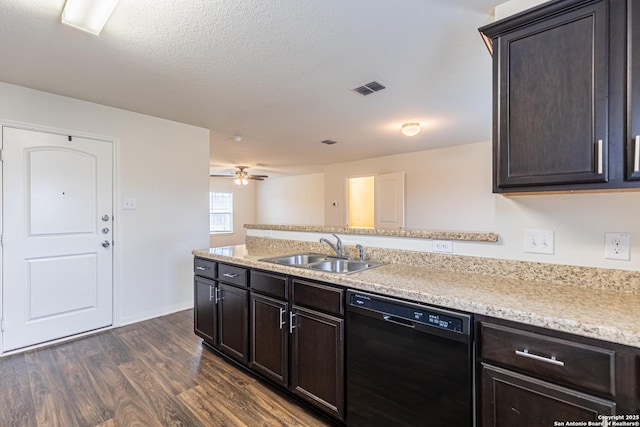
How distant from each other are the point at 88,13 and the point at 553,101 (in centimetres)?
241

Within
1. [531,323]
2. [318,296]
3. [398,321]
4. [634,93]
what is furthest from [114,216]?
[634,93]

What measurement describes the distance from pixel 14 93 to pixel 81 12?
1656 mm

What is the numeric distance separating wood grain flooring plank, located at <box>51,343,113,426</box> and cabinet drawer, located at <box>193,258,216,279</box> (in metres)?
1.03

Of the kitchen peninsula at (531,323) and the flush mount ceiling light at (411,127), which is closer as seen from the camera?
the kitchen peninsula at (531,323)

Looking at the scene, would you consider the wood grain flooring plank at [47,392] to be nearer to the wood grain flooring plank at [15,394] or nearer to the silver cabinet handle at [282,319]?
the wood grain flooring plank at [15,394]

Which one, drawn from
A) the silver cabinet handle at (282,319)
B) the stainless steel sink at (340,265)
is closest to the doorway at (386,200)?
the stainless steel sink at (340,265)

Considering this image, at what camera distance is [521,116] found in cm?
133

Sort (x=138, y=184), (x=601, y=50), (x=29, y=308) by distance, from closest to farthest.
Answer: (x=601, y=50) < (x=29, y=308) < (x=138, y=184)

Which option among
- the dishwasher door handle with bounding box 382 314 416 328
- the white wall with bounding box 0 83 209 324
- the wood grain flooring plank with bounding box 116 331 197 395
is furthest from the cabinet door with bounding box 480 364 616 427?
the white wall with bounding box 0 83 209 324

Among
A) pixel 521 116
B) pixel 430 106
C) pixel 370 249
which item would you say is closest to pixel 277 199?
pixel 430 106

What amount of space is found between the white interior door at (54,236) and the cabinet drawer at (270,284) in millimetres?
2057

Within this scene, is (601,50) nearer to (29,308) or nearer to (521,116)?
(521,116)

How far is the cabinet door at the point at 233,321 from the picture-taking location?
2.18 m

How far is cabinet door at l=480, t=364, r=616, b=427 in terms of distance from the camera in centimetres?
97
